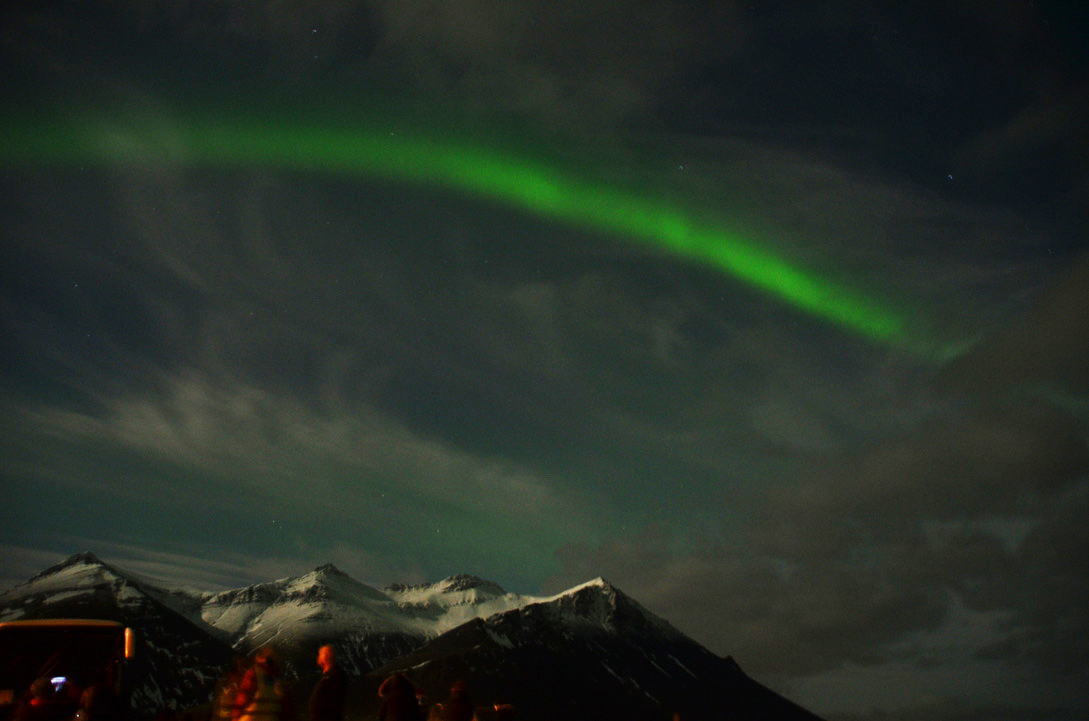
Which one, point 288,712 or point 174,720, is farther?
point 174,720

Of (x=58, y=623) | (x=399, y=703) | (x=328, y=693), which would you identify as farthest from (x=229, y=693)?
(x=58, y=623)

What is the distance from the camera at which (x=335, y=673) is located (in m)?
13.8

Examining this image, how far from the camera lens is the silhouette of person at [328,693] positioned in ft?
44.5

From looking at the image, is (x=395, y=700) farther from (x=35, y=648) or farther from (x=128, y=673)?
(x=35, y=648)

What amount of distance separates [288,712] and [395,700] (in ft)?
6.11

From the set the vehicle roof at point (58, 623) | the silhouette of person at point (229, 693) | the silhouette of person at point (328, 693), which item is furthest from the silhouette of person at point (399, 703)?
the vehicle roof at point (58, 623)

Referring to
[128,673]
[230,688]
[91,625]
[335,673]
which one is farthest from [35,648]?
[335,673]

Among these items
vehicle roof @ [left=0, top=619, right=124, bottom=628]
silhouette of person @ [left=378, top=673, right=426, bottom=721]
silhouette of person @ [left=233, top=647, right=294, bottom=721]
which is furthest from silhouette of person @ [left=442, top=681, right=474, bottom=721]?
vehicle roof @ [left=0, top=619, right=124, bottom=628]

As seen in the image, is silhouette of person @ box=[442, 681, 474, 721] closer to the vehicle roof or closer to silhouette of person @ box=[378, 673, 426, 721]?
silhouette of person @ box=[378, 673, 426, 721]

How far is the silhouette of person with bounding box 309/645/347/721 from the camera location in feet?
44.5

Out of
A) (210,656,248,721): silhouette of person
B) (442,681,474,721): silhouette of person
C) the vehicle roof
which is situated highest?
the vehicle roof

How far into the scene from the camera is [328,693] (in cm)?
1370

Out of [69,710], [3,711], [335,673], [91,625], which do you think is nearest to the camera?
[335,673]

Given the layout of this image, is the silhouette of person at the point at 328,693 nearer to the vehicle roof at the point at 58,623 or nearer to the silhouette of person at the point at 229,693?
the silhouette of person at the point at 229,693
